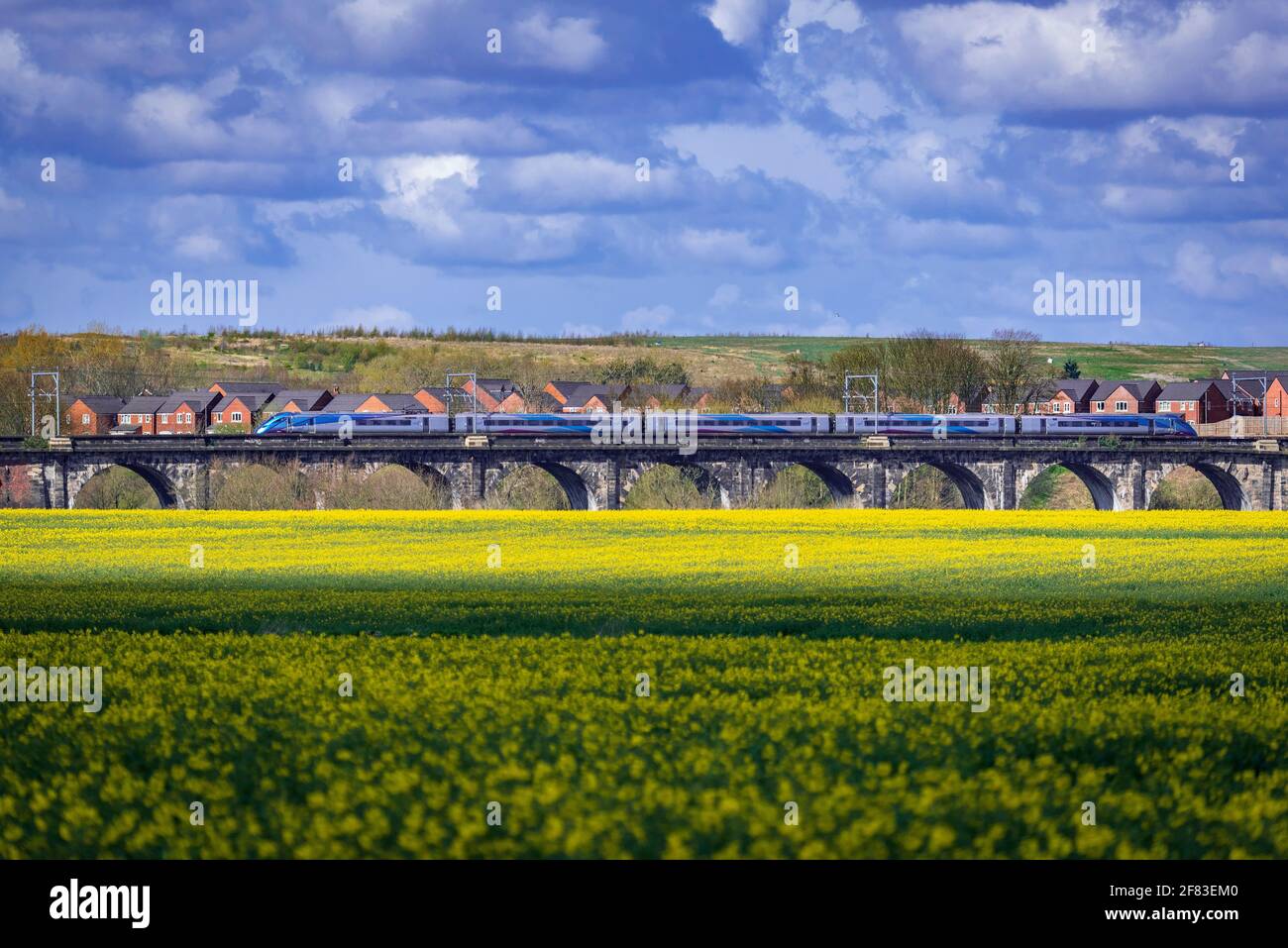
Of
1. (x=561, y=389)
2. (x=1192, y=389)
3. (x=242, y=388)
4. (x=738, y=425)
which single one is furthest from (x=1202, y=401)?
(x=242, y=388)

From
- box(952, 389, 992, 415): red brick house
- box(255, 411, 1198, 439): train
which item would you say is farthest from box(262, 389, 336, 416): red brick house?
box(952, 389, 992, 415): red brick house

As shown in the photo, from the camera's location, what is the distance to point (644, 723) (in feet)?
42.4

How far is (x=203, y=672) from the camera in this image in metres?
16.2

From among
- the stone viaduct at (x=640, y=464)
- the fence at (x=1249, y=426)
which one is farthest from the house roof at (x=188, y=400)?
the fence at (x=1249, y=426)

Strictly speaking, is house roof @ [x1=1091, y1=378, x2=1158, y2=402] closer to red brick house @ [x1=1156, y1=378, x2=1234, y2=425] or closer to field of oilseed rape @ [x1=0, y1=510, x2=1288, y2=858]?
red brick house @ [x1=1156, y1=378, x2=1234, y2=425]

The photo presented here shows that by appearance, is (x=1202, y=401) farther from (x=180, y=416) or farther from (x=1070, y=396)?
(x=180, y=416)

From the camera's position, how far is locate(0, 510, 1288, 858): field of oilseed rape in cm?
1016

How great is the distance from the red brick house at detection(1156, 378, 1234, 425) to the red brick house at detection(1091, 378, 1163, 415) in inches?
64.4

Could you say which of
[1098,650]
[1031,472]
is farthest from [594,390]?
[1098,650]

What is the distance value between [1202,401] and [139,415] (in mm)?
103309

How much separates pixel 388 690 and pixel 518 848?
17.7 feet

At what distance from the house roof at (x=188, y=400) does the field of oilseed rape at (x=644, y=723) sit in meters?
121

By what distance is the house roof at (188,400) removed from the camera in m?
146
